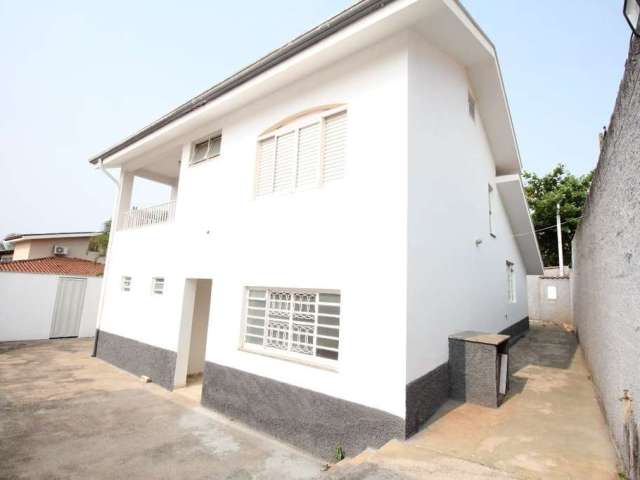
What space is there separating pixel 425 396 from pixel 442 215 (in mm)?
2987

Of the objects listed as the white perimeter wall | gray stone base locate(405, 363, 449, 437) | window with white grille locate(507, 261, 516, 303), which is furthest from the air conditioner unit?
window with white grille locate(507, 261, 516, 303)

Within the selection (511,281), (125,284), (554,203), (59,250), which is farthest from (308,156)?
(554,203)

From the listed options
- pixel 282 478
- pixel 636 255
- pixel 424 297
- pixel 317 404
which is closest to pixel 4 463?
pixel 282 478

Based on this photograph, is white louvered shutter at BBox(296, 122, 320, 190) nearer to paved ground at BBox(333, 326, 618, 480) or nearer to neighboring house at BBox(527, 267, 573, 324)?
paved ground at BBox(333, 326, 618, 480)

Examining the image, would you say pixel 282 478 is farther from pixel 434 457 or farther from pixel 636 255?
pixel 636 255

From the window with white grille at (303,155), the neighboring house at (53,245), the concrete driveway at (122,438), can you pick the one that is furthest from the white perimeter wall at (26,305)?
the window with white grille at (303,155)

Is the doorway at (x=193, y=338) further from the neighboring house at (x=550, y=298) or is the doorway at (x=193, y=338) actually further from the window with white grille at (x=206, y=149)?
the neighboring house at (x=550, y=298)

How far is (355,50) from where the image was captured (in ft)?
18.9

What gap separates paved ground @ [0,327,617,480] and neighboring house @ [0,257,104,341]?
7358mm

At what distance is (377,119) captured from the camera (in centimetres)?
539

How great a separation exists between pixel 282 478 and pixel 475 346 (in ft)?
11.8

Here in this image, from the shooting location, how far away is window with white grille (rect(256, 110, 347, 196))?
19.6ft

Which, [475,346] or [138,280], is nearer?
[475,346]

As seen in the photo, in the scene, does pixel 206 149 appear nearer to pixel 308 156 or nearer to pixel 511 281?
pixel 308 156
